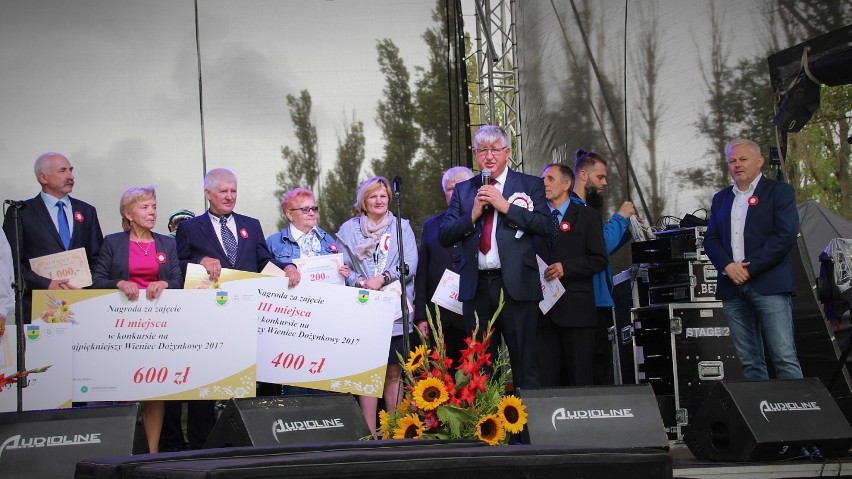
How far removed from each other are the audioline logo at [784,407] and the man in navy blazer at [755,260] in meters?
0.48

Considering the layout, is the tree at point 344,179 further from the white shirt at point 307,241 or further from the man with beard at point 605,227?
the man with beard at point 605,227

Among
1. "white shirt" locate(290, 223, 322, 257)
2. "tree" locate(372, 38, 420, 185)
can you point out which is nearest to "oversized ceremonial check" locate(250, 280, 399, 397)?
"white shirt" locate(290, 223, 322, 257)

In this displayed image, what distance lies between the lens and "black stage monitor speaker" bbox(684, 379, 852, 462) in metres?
4.77

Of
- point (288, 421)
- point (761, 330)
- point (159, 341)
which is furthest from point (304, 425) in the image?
point (761, 330)

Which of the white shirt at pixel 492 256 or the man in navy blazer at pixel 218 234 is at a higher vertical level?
the man in navy blazer at pixel 218 234

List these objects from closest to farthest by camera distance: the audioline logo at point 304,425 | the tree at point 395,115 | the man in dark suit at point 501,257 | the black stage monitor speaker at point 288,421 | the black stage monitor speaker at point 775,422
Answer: the black stage monitor speaker at point 288,421 → the audioline logo at point 304,425 → the black stage monitor speaker at point 775,422 → the man in dark suit at point 501,257 → the tree at point 395,115

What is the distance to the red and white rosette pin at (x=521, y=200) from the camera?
17.5 feet

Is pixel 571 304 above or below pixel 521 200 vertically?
below

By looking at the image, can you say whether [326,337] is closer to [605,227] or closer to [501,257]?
[501,257]

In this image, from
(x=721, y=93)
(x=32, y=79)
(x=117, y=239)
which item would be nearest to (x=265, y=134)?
(x=32, y=79)

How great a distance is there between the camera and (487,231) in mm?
5273

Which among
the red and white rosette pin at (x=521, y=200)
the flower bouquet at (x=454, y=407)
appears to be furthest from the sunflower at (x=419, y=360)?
the red and white rosette pin at (x=521, y=200)

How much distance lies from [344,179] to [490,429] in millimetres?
4709

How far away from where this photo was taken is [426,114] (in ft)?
26.7
